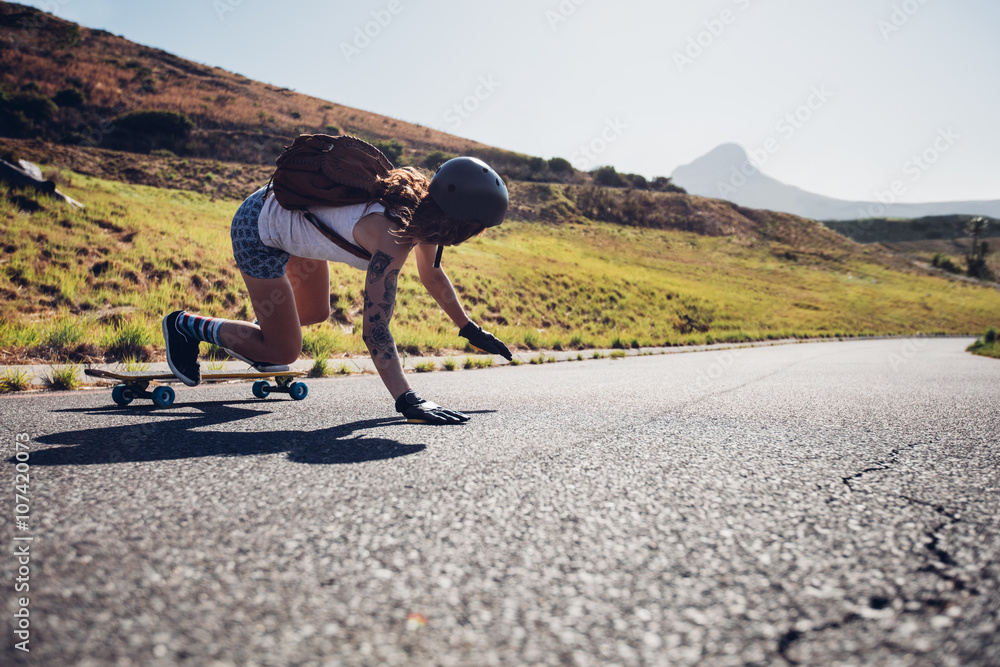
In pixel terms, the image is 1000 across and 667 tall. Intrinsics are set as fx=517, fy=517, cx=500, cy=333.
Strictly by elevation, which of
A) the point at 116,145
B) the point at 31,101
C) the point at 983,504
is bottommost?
the point at 983,504

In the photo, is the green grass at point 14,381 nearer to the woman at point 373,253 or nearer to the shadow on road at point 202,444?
the woman at point 373,253

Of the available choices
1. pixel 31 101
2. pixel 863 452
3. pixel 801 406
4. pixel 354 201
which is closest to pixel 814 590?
pixel 863 452

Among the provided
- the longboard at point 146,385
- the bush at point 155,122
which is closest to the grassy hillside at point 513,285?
the longboard at point 146,385

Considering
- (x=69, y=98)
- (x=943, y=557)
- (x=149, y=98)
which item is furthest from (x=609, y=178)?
(x=943, y=557)

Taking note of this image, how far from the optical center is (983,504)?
181 centimetres

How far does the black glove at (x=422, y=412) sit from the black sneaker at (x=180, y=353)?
5.42 ft

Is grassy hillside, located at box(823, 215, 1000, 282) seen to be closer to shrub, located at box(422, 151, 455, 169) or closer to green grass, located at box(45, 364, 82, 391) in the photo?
shrub, located at box(422, 151, 455, 169)

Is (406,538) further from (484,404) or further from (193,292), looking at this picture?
(193,292)

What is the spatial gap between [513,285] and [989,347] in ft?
46.1

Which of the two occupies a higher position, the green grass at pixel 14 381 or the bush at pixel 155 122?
the bush at pixel 155 122

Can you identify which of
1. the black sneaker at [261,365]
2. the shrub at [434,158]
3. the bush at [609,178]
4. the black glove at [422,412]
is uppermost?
the bush at [609,178]

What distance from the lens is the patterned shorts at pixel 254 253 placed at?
352 cm

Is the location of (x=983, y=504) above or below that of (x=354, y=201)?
below

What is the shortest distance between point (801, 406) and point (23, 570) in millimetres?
4709
